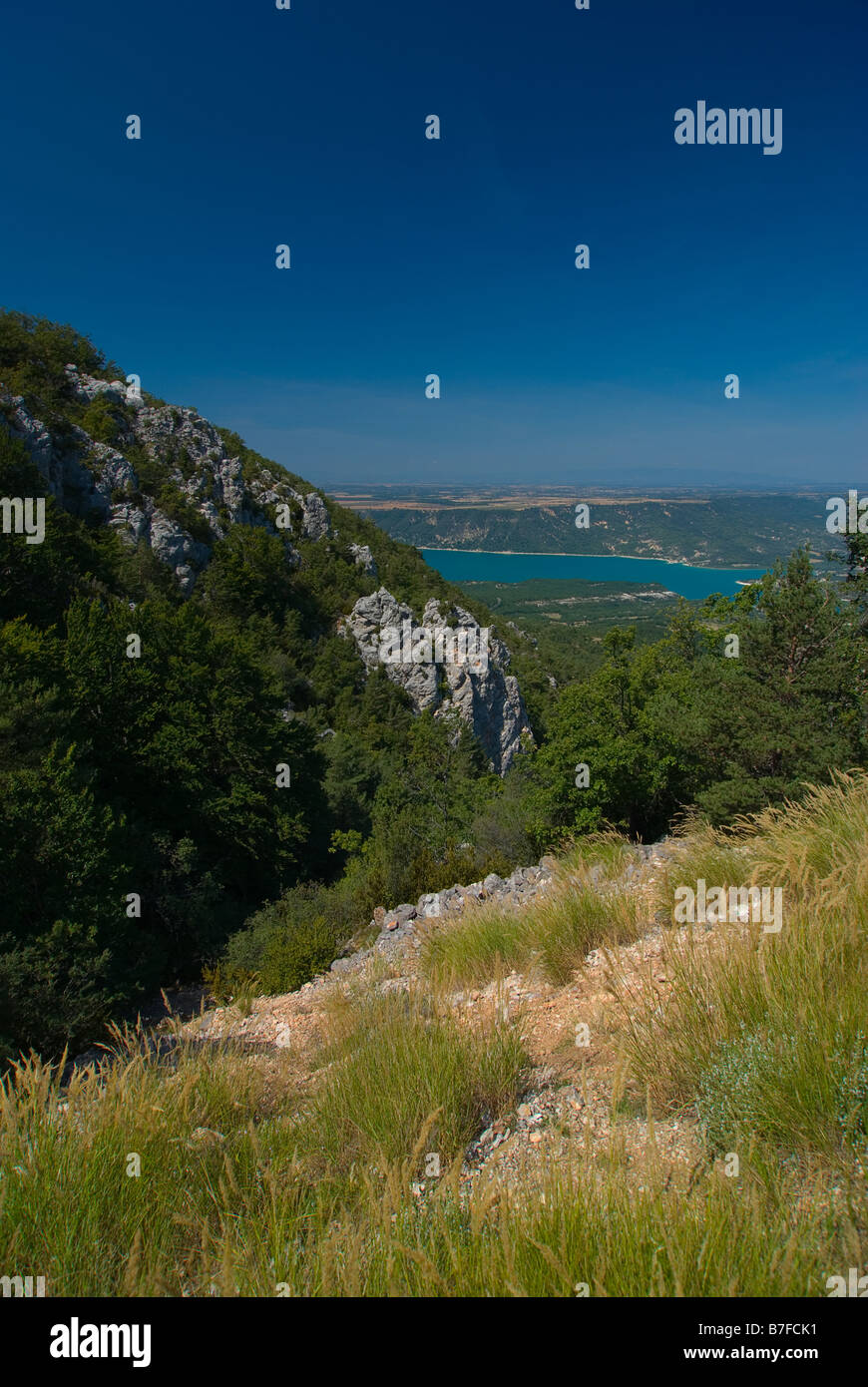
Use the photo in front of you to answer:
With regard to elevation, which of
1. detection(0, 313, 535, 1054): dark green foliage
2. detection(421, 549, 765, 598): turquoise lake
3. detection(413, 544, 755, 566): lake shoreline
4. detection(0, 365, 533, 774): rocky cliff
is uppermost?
detection(413, 544, 755, 566): lake shoreline

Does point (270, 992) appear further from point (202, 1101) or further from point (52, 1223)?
point (52, 1223)

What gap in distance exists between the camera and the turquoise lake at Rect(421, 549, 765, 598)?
425ft

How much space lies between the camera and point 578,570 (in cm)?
16325

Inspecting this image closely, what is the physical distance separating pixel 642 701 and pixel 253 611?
2678 cm

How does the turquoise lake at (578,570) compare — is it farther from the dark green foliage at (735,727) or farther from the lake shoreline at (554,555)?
the dark green foliage at (735,727)

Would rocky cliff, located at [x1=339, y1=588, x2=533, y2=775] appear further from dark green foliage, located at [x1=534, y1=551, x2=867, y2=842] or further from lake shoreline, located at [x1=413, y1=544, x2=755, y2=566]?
lake shoreline, located at [x1=413, y1=544, x2=755, y2=566]

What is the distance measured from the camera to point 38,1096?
2656 millimetres

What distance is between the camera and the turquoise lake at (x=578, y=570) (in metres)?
130

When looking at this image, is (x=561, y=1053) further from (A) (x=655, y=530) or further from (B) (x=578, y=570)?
(A) (x=655, y=530)

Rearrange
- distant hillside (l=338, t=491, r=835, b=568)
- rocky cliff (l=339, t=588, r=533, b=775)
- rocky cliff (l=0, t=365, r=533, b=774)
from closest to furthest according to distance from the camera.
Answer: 1. rocky cliff (l=0, t=365, r=533, b=774)
2. rocky cliff (l=339, t=588, r=533, b=775)
3. distant hillside (l=338, t=491, r=835, b=568)

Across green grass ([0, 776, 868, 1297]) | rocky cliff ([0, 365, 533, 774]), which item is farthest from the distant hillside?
green grass ([0, 776, 868, 1297])

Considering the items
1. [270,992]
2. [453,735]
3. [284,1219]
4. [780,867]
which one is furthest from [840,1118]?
[453,735]

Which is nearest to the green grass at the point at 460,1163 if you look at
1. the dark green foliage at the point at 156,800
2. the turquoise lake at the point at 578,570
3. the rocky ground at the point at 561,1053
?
the rocky ground at the point at 561,1053

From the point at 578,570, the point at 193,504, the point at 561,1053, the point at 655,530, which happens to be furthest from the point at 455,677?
the point at 655,530
